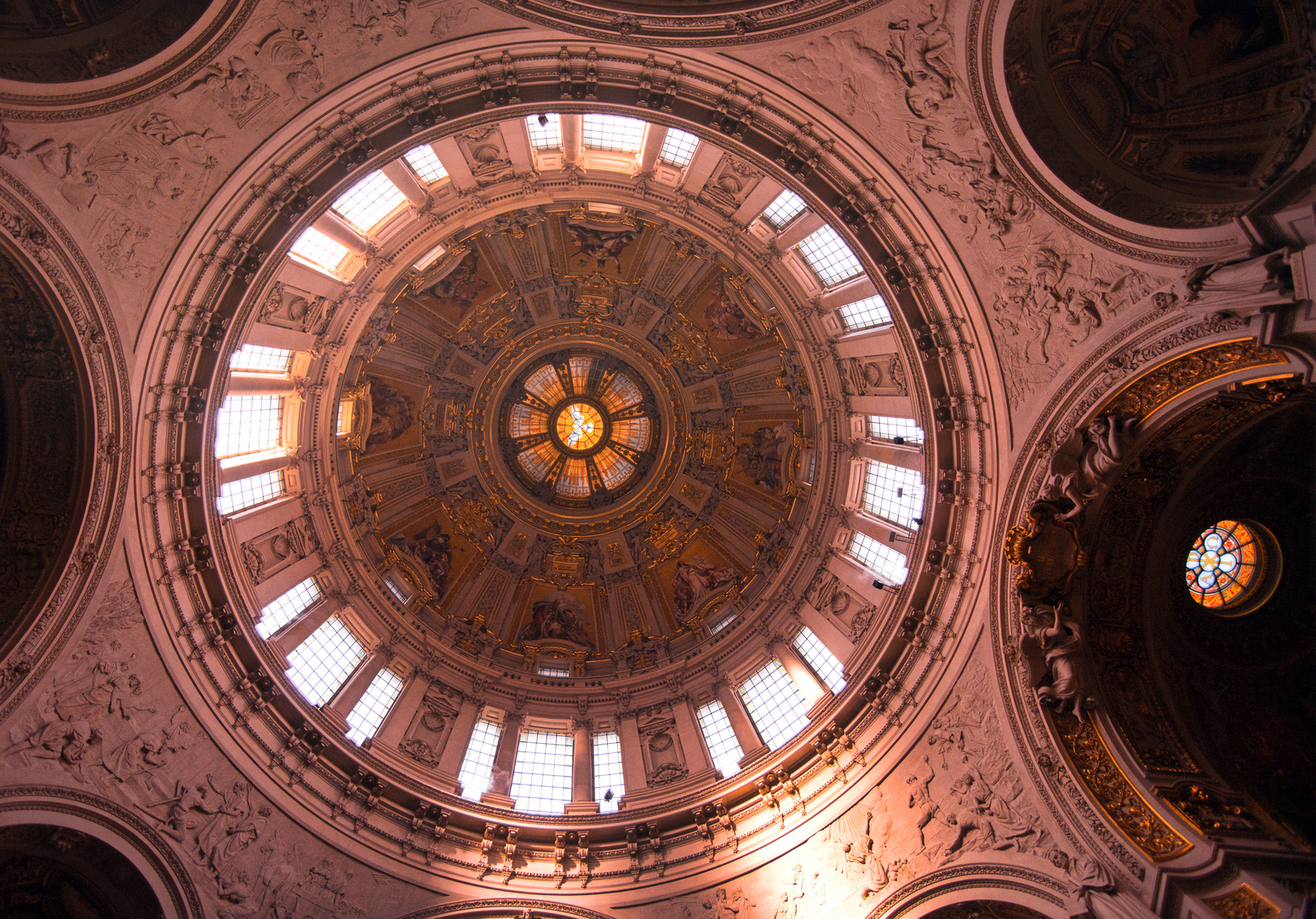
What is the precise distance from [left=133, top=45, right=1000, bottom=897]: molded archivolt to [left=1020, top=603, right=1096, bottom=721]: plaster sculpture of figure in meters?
2.64

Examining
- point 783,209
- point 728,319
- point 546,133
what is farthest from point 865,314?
point 546,133

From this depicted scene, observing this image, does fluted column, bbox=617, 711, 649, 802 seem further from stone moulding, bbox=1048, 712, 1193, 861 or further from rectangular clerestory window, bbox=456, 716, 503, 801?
stone moulding, bbox=1048, 712, 1193, 861

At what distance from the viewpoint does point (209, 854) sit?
60.7 feet

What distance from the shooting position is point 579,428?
3697 centimetres

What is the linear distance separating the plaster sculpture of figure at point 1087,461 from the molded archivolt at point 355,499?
229cm

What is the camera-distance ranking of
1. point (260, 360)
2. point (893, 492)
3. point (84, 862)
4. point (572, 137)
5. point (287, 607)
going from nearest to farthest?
point (84, 862), point (572, 137), point (260, 360), point (893, 492), point (287, 607)

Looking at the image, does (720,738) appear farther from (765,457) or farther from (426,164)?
(426,164)

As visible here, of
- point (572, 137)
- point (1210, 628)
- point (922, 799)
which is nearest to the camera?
point (1210, 628)

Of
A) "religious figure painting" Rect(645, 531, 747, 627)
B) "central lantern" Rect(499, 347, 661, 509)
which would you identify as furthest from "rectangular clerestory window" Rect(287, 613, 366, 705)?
"religious figure painting" Rect(645, 531, 747, 627)

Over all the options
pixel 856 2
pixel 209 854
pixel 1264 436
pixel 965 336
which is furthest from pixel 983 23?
pixel 209 854

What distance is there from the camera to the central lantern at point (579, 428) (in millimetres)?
36031

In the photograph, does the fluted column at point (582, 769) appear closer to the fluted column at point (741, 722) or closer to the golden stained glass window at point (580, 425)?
the fluted column at point (741, 722)

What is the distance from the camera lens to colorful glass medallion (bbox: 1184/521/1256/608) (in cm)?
1784

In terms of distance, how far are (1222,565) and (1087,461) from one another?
615 cm
